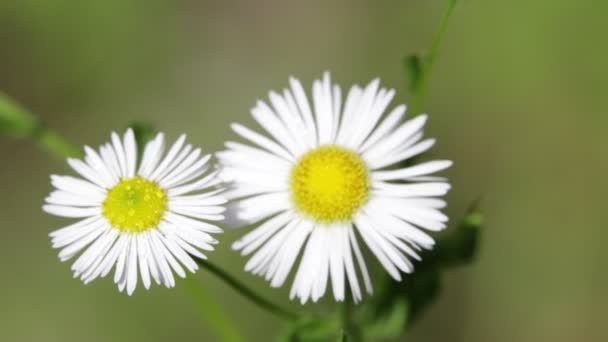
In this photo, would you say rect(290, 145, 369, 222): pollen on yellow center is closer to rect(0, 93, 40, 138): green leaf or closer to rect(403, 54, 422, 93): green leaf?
rect(403, 54, 422, 93): green leaf

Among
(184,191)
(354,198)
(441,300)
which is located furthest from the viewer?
(441,300)

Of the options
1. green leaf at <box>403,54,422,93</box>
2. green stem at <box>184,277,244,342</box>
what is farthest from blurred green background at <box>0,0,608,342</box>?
green leaf at <box>403,54,422,93</box>

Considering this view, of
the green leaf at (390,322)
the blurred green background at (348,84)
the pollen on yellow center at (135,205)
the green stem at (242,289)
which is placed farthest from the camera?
the blurred green background at (348,84)

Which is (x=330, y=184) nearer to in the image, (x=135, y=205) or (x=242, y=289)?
(x=242, y=289)

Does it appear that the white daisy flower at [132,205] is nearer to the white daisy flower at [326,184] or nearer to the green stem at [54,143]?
the white daisy flower at [326,184]

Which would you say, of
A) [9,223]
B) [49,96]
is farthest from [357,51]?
[9,223]

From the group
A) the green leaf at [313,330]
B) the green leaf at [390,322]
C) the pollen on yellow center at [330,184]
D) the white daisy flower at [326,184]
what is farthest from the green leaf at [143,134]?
the green leaf at [390,322]

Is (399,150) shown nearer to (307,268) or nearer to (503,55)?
(307,268)

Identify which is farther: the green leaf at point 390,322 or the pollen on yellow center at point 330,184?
the green leaf at point 390,322
